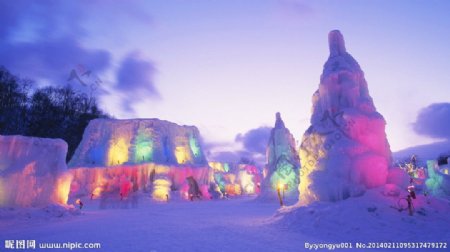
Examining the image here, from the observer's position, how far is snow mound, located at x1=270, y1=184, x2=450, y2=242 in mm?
8492

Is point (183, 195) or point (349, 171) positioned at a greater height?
point (349, 171)

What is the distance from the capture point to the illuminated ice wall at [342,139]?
1137 cm

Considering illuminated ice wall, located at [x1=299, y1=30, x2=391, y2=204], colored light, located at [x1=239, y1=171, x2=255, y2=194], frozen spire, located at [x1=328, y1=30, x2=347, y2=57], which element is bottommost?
colored light, located at [x1=239, y1=171, x2=255, y2=194]

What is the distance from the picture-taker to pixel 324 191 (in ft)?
38.0

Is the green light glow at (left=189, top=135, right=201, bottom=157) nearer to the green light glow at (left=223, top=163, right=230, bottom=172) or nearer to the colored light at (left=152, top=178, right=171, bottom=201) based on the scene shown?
the colored light at (left=152, top=178, right=171, bottom=201)

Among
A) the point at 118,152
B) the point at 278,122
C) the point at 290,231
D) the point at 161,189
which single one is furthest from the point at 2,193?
the point at 278,122

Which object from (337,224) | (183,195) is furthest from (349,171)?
(183,195)

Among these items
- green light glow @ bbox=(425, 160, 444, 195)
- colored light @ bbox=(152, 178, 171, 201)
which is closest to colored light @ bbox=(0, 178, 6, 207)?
colored light @ bbox=(152, 178, 171, 201)

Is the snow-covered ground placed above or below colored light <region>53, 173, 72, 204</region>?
below

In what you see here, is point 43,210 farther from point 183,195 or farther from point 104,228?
point 183,195

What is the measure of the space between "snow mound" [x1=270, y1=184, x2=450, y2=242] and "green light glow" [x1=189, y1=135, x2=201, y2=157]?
105 feet

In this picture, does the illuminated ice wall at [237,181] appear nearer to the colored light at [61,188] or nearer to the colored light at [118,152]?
the colored light at [118,152]

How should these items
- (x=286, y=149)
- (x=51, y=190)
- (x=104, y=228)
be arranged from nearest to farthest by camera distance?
(x=104, y=228), (x=51, y=190), (x=286, y=149)

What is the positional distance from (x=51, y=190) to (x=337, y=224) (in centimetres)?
1429
